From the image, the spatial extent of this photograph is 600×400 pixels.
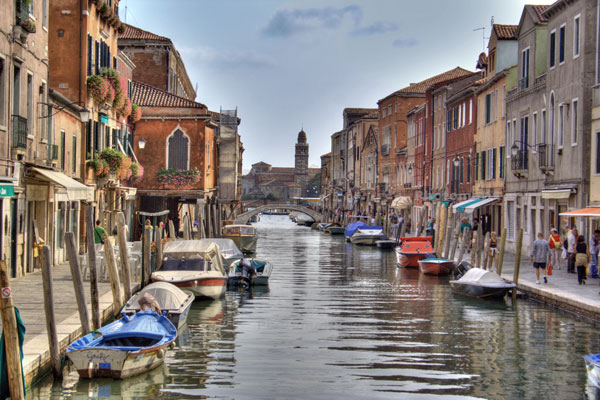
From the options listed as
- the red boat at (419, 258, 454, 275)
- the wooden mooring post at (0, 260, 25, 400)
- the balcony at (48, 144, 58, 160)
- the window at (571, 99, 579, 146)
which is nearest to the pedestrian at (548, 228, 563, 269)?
the window at (571, 99, 579, 146)

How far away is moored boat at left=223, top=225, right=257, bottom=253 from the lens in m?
39.9

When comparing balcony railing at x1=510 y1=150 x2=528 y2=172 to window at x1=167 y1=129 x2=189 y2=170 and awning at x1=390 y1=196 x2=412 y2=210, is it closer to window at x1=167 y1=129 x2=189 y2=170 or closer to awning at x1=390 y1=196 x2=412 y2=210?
window at x1=167 y1=129 x2=189 y2=170

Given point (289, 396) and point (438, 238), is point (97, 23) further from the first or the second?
point (289, 396)

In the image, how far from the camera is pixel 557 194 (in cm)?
2498

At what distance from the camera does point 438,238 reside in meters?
32.9

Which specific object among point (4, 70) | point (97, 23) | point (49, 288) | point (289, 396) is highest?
point (97, 23)

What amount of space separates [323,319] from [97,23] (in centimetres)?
1529

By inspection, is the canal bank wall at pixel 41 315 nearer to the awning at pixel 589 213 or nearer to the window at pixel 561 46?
the awning at pixel 589 213

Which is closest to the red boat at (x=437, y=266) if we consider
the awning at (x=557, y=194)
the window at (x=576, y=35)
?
the awning at (x=557, y=194)

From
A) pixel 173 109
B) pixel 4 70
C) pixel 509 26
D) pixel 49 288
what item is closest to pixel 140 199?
pixel 173 109

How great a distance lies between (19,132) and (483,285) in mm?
12098

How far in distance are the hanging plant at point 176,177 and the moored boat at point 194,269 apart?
17823 mm

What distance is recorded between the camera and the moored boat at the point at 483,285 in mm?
20641

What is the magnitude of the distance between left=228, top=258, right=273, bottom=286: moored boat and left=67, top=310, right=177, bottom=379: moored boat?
10529 mm
